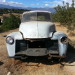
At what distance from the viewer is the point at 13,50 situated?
843 cm

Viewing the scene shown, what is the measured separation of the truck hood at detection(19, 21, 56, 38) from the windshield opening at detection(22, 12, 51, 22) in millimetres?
676

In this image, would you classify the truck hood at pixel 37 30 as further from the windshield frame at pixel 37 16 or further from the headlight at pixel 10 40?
the windshield frame at pixel 37 16

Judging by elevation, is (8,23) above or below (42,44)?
below

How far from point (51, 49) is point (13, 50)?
1461mm

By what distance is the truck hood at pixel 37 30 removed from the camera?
8.52m

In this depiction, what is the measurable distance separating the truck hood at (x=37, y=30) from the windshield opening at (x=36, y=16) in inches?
26.6

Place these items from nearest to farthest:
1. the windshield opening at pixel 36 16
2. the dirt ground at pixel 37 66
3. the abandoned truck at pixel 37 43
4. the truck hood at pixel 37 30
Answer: the dirt ground at pixel 37 66, the abandoned truck at pixel 37 43, the truck hood at pixel 37 30, the windshield opening at pixel 36 16

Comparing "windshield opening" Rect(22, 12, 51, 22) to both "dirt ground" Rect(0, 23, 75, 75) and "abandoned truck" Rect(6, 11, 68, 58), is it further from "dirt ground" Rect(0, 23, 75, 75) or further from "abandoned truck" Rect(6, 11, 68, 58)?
"dirt ground" Rect(0, 23, 75, 75)

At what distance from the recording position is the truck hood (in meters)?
8.52

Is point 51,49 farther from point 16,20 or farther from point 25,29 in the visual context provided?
point 16,20

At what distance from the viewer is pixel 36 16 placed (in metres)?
10.1

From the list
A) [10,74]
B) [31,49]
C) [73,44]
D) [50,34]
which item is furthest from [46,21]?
[10,74]

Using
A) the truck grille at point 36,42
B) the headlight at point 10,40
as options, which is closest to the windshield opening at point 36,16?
the truck grille at point 36,42

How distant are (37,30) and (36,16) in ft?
5.08
